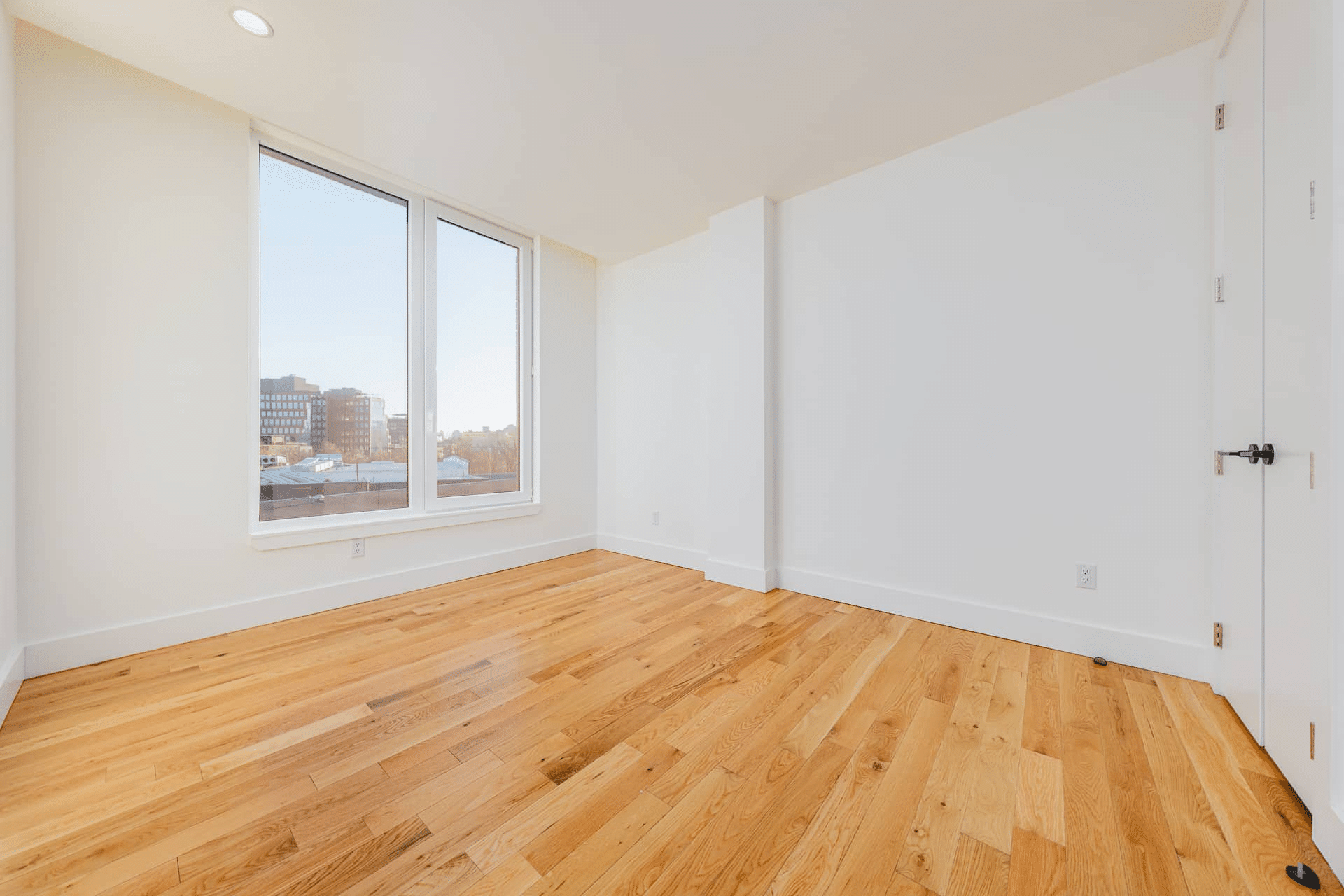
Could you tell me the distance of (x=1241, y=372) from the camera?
171 centimetres

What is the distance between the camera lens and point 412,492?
335 cm

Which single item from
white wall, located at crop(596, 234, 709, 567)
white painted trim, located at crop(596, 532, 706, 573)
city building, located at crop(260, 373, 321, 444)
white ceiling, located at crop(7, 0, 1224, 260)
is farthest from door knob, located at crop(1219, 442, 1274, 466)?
city building, located at crop(260, 373, 321, 444)

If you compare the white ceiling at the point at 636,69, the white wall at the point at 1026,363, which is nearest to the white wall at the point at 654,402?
the white wall at the point at 1026,363

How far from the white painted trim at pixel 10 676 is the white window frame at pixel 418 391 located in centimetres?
81

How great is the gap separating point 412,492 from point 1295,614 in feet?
13.2

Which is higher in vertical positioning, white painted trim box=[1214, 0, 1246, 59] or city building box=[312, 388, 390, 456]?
white painted trim box=[1214, 0, 1246, 59]

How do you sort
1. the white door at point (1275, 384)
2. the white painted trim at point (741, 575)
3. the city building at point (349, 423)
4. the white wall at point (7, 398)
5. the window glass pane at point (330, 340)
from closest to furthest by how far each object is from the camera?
the white door at point (1275, 384) → the white wall at point (7, 398) → the window glass pane at point (330, 340) → the city building at point (349, 423) → the white painted trim at point (741, 575)

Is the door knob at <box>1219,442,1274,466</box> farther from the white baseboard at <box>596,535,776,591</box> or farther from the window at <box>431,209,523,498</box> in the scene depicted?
the window at <box>431,209,523,498</box>

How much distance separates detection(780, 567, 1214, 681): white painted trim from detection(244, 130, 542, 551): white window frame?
2.39m

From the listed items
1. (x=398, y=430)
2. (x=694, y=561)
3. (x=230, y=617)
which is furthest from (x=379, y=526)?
(x=694, y=561)

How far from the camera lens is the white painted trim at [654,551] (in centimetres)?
383

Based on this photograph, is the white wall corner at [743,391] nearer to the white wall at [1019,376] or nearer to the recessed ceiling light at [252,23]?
the white wall at [1019,376]

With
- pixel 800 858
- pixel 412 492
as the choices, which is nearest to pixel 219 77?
pixel 412 492

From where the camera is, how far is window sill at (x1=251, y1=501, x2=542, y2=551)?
8.72ft
